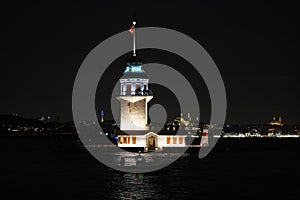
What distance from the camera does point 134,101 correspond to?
70.4m

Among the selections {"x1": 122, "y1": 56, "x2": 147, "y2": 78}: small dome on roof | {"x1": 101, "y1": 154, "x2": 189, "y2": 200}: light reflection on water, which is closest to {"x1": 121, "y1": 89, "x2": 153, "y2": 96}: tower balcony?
{"x1": 122, "y1": 56, "x2": 147, "y2": 78}: small dome on roof

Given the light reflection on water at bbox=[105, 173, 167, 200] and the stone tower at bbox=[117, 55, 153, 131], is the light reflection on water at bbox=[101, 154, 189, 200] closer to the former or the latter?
the light reflection on water at bbox=[105, 173, 167, 200]

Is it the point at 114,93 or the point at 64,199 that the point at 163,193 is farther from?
the point at 114,93

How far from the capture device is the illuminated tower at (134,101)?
70.2m

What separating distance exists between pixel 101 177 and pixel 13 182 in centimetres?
745

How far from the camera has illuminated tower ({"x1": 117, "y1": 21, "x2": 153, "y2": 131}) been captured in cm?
7025

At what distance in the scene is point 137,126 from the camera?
230ft

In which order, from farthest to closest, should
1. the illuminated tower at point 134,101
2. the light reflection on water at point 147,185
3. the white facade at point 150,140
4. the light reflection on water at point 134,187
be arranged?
the illuminated tower at point 134,101 → the white facade at point 150,140 → the light reflection on water at point 147,185 → the light reflection on water at point 134,187

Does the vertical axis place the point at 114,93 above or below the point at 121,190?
above

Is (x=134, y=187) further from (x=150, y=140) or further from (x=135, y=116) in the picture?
(x=135, y=116)

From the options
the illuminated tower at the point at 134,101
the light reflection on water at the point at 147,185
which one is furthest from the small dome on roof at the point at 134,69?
the light reflection on water at the point at 147,185

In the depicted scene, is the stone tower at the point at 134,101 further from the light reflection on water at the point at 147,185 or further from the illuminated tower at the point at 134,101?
the light reflection on water at the point at 147,185

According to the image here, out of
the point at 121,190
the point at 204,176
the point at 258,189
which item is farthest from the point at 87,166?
the point at 258,189

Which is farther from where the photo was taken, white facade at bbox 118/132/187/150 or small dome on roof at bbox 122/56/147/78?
small dome on roof at bbox 122/56/147/78
